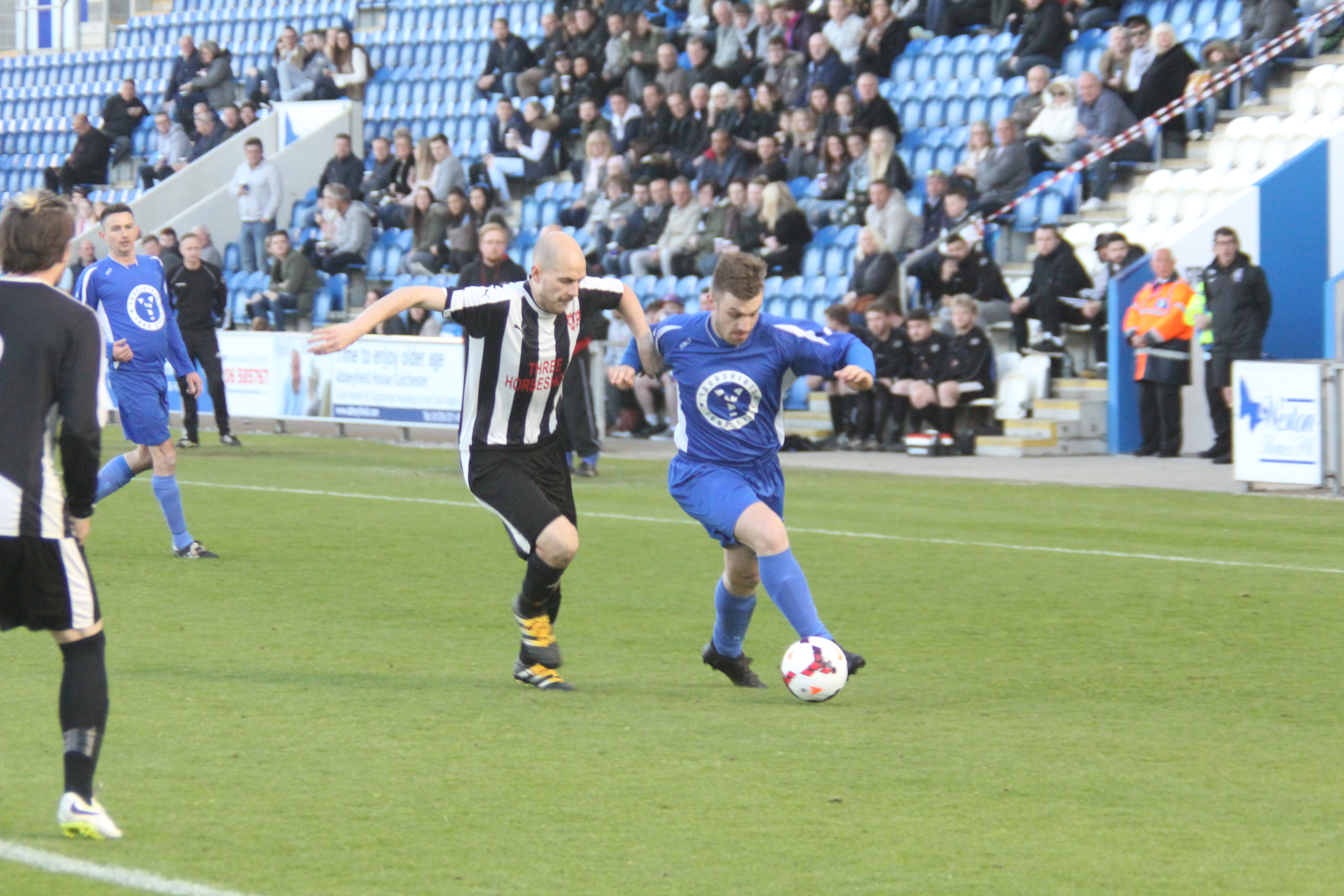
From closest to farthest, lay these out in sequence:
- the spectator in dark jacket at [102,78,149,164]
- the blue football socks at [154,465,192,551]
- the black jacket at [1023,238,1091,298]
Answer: the blue football socks at [154,465,192,551], the black jacket at [1023,238,1091,298], the spectator in dark jacket at [102,78,149,164]

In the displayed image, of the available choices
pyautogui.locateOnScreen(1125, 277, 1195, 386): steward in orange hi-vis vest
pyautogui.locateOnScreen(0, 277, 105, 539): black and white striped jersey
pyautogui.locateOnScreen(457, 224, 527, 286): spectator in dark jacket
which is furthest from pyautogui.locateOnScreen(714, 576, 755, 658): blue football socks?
pyautogui.locateOnScreen(1125, 277, 1195, 386): steward in orange hi-vis vest

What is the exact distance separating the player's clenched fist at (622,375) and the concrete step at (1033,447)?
1081cm

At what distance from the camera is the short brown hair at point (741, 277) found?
6410 millimetres

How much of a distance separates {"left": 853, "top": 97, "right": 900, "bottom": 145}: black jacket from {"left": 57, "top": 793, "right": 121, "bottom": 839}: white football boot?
1691 centimetres

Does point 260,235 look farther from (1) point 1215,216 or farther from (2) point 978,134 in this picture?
(1) point 1215,216

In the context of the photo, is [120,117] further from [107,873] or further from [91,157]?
[107,873]

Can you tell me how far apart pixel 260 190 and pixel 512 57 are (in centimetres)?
433

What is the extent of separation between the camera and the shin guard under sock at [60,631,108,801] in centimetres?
455

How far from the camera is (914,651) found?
7633mm

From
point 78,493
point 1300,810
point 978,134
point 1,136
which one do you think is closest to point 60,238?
point 78,493

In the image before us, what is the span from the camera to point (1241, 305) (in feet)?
51.7

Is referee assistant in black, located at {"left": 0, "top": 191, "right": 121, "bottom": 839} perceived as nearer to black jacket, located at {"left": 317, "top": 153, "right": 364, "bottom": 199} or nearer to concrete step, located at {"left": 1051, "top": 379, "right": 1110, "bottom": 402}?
concrete step, located at {"left": 1051, "top": 379, "right": 1110, "bottom": 402}

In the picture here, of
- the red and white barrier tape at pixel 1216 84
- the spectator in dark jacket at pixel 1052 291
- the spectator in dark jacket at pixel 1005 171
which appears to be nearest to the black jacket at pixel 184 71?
the spectator in dark jacket at pixel 1005 171

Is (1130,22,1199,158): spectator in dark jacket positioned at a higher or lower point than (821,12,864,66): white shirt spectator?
lower
